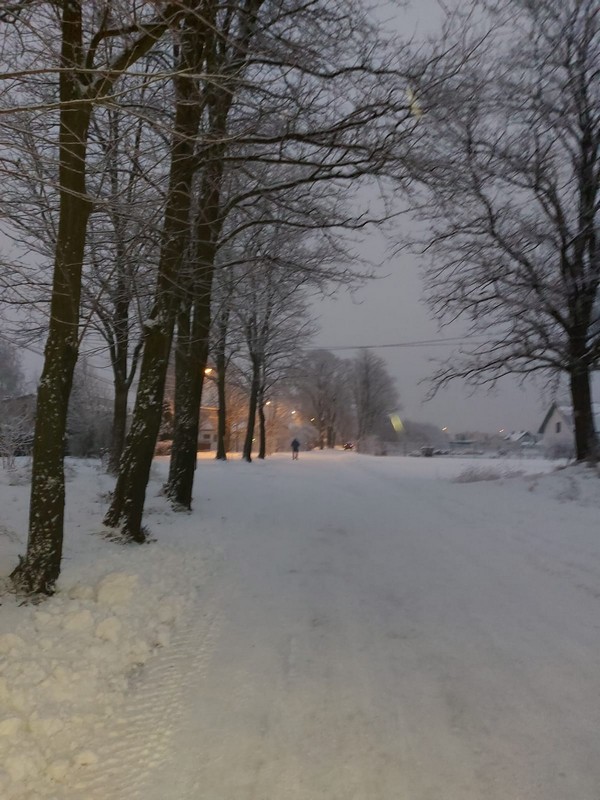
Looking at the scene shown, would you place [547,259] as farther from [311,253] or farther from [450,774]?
[450,774]

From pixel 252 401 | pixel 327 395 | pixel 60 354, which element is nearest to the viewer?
pixel 60 354

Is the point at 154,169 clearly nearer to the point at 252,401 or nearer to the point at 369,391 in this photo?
the point at 252,401

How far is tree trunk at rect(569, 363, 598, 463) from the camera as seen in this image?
1444 centimetres

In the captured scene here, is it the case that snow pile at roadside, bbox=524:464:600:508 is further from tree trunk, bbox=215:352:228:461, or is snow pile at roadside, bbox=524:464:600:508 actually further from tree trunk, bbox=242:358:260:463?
tree trunk, bbox=242:358:260:463

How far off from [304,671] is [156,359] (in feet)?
17.4

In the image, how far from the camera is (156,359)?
27.6 feet

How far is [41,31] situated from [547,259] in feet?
40.7

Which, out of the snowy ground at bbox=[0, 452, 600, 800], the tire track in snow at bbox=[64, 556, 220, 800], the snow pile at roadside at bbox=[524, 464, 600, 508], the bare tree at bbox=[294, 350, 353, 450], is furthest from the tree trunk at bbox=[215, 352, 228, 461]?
the bare tree at bbox=[294, 350, 353, 450]

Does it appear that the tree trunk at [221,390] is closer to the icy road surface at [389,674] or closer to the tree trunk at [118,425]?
the tree trunk at [118,425]

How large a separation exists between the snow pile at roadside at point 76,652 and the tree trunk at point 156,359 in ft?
3.22

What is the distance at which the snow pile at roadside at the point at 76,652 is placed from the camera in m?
3.12

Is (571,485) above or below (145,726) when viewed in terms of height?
above

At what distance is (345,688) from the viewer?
3980 mm

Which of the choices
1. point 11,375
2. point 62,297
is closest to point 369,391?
point 11,375
